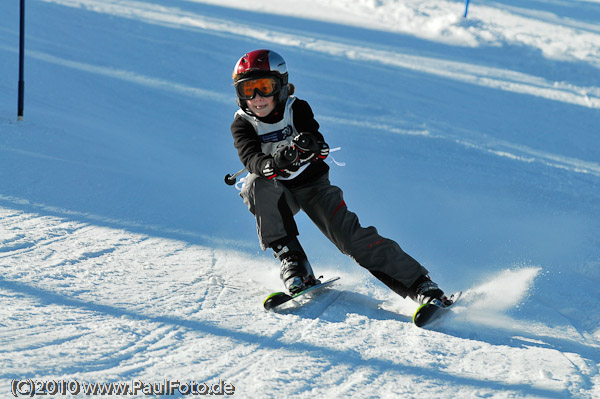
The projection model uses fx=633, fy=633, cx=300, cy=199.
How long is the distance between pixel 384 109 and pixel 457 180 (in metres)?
2.51

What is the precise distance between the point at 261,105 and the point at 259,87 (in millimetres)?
111

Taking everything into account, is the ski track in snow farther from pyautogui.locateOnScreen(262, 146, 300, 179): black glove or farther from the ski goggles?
the ski goggles

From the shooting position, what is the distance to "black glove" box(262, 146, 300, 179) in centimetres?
341

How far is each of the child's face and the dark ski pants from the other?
0.38 m

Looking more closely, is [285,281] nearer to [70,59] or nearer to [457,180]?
[457,180]

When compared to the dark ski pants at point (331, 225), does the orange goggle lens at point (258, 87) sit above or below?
above

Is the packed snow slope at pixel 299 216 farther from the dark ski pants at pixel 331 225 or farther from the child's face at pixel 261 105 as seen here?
the child's face at pixel 261 105

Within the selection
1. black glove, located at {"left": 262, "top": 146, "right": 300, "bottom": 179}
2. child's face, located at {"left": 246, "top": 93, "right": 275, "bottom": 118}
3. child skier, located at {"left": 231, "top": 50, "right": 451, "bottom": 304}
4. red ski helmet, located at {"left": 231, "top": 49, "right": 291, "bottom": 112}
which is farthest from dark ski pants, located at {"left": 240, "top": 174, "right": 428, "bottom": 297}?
red ski helmet, located at {"left": 231, "top": 49, "right": 291, "bottom": 112}

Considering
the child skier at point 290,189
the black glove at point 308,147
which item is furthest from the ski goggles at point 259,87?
the black glove at point 308,147

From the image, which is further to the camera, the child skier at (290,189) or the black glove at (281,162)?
the child skier at (290,189)

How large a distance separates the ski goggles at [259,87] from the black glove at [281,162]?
1.48 ft

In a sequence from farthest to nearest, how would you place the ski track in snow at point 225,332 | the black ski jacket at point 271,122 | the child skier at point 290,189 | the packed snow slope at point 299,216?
the black ski jacket at point 271,122, the child skier at point 290,189, the packed snow slope at point 299,216, the ski track in snow at point 225,332

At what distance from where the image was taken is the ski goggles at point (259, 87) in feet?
12.2

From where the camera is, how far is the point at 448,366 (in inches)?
112
